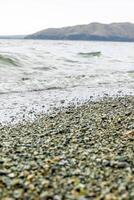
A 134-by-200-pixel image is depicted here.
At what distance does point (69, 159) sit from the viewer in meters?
9.42

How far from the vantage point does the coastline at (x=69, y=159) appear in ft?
24.9

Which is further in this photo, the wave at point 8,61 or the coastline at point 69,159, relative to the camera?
the wave at point 8,61

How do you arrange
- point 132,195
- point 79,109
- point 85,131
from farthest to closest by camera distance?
point 79,109, point 85,131, point 132,195

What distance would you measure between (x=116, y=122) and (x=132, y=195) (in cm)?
670

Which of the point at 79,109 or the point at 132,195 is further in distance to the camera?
the point at 79,109

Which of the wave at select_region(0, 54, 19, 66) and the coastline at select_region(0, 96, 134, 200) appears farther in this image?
the wave at select_region(0, 54, 19, 66)

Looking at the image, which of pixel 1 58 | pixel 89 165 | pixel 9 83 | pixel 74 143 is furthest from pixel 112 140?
pixel 1 58

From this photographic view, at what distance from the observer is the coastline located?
299 inches

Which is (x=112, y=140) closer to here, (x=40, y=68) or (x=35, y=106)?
(x=35, y=106)

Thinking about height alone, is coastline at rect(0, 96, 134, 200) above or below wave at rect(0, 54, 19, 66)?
below

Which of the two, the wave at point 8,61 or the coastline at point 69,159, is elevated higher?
the wave at point 8,61

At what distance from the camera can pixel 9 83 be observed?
3122 cm

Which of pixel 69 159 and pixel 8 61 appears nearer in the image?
pixel 69 159

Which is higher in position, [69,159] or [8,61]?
[8,61]
